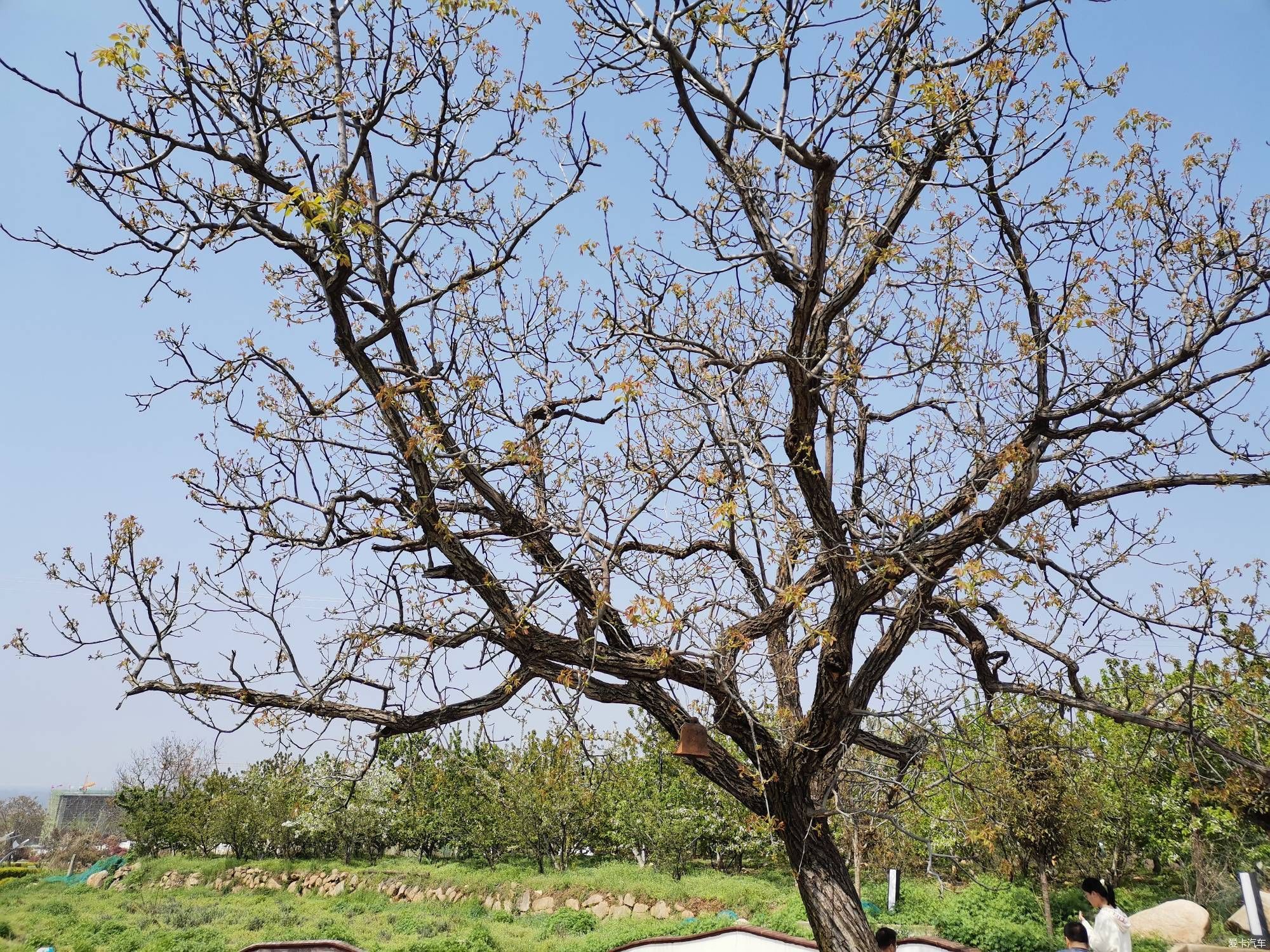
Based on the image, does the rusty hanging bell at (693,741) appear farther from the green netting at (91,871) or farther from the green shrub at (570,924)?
the green netting at (91,871)

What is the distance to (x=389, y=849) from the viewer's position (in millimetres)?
26188

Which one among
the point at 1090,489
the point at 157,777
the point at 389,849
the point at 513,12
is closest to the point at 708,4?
the point at 513,12

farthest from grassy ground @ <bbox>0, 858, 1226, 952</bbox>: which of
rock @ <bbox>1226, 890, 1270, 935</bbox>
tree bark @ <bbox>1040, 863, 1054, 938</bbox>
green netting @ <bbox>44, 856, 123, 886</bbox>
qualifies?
green netting @ <bbox>44, 856, 123, 886</bbox>

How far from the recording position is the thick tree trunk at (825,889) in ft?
14.7

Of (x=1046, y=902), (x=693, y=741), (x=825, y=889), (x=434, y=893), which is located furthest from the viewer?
(x=434, y=893)

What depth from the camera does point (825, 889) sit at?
459 cm

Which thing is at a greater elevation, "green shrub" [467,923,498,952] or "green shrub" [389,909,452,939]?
"green shrub" [467,923,498,952]

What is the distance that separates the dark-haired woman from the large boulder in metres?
6.80

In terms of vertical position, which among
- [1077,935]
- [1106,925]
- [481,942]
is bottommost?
[481,942]

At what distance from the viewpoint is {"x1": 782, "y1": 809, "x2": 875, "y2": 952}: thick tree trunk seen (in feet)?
14.7

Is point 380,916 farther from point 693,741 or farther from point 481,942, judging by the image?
point 693,741

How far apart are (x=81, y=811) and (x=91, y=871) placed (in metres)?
19.6

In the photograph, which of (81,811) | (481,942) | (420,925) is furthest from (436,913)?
(81,811)

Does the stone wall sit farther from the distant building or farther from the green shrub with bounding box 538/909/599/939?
the distant building
